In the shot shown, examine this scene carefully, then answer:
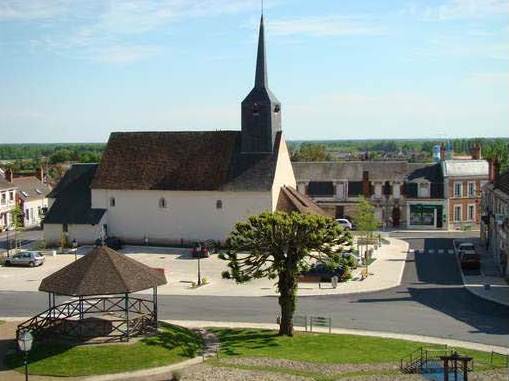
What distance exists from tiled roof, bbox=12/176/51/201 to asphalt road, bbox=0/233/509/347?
36777mm

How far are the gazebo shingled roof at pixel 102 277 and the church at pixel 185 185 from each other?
25.0m

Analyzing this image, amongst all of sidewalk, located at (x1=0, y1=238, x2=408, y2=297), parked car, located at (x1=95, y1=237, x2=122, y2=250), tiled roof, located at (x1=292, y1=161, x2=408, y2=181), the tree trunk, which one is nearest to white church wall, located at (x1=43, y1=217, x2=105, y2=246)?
parked car, located at (x1=95, y1=237, x2=122, y2=250)

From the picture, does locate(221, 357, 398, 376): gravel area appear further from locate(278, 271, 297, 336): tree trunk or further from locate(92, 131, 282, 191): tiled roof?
locate(92, 131, 282, 191): tiled roof

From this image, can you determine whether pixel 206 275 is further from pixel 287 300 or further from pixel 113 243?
pixel 287 300

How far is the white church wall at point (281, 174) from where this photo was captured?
5469 cm

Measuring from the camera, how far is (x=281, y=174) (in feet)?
185

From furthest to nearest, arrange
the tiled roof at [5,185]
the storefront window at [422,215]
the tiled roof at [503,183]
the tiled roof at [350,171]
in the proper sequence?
the tiled roof at [5,185], the tiled roof at [350,171], the storefront window at [422,215], the tiled roof at [503,183]

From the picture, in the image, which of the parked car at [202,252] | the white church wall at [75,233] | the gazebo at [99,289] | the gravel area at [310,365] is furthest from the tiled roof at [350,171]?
the gravel area at [310,365]

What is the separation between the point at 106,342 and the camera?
28172 mm

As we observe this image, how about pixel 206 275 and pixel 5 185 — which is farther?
pixel 5 185

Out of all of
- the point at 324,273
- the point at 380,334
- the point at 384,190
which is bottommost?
the point at 380,334

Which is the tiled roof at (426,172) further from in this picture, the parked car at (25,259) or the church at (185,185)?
the parked car at (25,259)

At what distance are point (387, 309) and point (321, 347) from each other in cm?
853

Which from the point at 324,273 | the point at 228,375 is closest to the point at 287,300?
the point at 228,375
